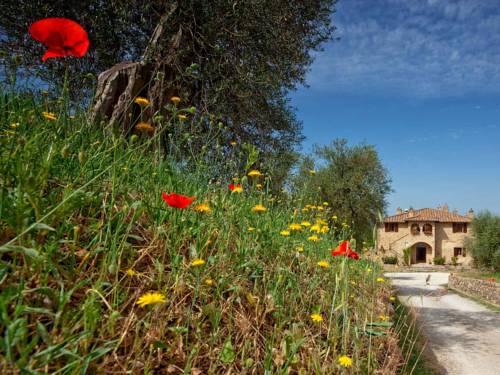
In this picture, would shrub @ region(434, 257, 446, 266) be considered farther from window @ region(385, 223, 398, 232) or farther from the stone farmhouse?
window @ region(385, 223, 398, 232)

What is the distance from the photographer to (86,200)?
2.03 m

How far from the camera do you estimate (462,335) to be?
32.3 feet

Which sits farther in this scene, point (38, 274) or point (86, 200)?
point (86, 200)

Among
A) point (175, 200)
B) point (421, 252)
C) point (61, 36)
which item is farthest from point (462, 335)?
point (421, 252)

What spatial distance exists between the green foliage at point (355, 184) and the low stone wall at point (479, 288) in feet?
19.5

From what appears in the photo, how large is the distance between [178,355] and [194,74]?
18.4 feet

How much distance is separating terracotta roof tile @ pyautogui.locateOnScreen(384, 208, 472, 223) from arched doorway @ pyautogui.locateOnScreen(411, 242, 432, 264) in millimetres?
3816

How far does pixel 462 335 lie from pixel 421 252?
44855 mm

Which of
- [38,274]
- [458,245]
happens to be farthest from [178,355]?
[458,245]

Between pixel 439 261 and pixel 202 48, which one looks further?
pixel 439 261

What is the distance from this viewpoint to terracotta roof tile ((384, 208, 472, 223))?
156 ft

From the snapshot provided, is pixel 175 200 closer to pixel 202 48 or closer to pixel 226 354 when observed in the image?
pixel 226 354

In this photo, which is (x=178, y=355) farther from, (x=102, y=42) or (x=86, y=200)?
(x=102, y=42)

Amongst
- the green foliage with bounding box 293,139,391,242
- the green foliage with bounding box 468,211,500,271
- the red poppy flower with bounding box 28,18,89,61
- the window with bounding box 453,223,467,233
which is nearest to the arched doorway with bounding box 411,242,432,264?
the window with bounding box 453,223,467,233
